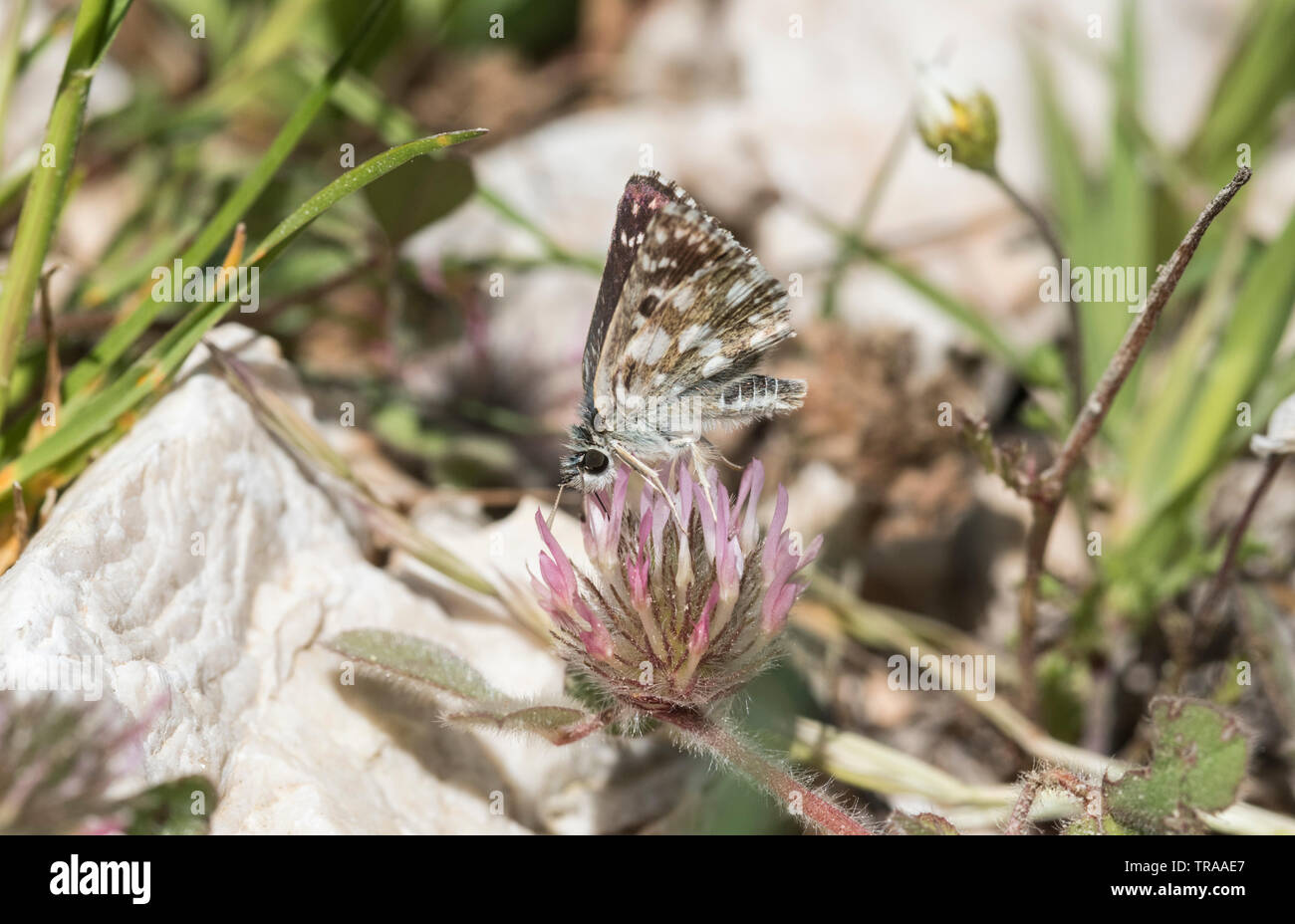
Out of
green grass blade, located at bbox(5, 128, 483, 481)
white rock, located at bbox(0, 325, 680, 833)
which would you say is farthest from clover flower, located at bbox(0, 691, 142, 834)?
green grass blade, located at bbox(5, 128, 483, 481)

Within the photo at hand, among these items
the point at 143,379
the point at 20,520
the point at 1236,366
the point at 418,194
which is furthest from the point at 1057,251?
the point at 20,520

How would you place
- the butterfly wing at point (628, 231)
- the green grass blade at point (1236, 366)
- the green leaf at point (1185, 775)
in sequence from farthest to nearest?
the green grass blade at point (1236, 366), the butterfly wing at point (628, 231), the green leaf at point (1185, 775)

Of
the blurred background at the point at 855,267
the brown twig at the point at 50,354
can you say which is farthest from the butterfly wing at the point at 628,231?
the brown twig at the point at 50,354

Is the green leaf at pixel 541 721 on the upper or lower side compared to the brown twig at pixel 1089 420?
lower

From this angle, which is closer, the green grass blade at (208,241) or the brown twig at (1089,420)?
the brown twig at (1089,420)

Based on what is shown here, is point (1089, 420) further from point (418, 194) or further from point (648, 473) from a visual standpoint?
point (418, 194)

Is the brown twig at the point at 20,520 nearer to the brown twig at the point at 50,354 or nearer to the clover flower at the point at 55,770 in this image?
the brown twig at the point at 50,354
